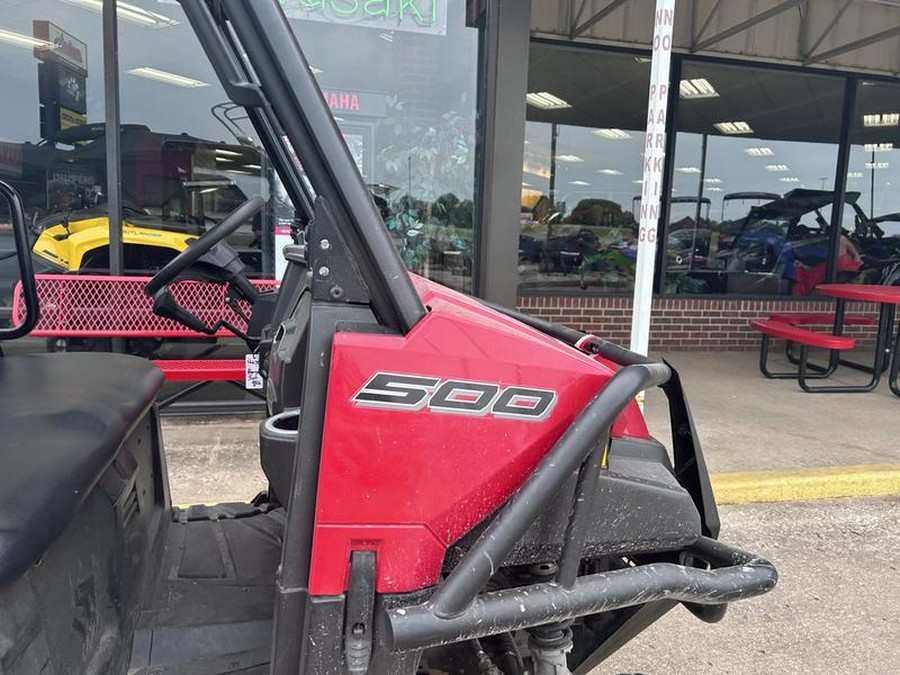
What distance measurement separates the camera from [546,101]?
25.1 ft

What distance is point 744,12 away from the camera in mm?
7430

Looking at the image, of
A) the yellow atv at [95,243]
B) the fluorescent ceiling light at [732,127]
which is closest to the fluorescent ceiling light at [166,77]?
the yellow atv at [95,243]

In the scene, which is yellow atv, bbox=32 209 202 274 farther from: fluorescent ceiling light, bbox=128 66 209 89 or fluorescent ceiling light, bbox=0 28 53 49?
fluorescent ceiling light, bbox=0 28 53 49

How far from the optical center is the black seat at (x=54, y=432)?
1.17 metres

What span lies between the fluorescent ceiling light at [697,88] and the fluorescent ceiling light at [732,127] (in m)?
0.38

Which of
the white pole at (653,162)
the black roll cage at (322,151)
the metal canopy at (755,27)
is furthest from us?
the metal canopy at (755,27)

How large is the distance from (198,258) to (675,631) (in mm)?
2295

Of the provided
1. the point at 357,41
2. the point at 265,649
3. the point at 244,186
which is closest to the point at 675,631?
the point at 265,649

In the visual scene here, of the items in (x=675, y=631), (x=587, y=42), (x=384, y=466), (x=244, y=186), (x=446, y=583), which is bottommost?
(x=675, y=631)

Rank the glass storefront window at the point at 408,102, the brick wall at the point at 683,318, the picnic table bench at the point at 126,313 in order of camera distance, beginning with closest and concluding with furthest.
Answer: the picnic table bench at the point at 126,313 → the glass storefront window at the point at 408,102 → the brick wall at the point at 683,318

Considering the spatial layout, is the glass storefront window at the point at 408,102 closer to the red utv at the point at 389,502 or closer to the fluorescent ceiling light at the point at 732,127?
the red utv at the point at 389,502

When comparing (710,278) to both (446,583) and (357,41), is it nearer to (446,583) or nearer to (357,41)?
(357,41)

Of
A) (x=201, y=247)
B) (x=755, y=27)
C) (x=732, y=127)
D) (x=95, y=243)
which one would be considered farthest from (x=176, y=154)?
(x=755, y=27)

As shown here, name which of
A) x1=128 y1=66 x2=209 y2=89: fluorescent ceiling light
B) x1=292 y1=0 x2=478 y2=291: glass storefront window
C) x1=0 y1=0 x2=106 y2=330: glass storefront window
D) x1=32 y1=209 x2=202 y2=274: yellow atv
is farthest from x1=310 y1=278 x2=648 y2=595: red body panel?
x1=128 y1=66 x2=209 y2=89: fluorescent ceiling light
